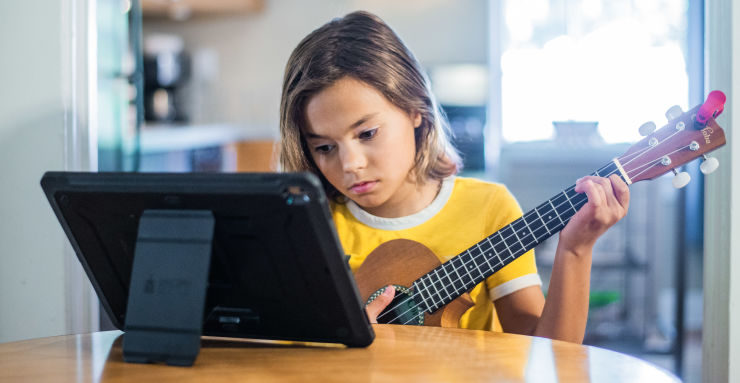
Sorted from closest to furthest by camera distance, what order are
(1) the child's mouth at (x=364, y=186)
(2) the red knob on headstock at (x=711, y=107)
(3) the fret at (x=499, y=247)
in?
1. (2) the red knob on headstock at (x=711, y=107)
2. (3) the fret at (x=499, y=247)
3. (1) the child's mouth at (x=364, y=186)

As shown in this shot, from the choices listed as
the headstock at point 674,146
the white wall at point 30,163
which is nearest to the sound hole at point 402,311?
the headstock at point 674,146

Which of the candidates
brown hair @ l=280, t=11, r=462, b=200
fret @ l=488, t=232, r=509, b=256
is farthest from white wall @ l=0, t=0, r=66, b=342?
fret @ l=488, t=232, r=509, b=256

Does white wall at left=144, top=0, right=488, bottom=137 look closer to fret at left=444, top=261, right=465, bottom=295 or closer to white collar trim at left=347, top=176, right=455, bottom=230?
white collar trim at left=347, top=176, right=455, bottom=230

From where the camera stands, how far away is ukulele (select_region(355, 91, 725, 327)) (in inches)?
40.3

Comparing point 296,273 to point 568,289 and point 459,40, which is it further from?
point 459,40

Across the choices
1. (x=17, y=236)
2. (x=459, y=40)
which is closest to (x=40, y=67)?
(x=17, y=236)

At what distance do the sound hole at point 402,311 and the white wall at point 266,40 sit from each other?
365 centimetres

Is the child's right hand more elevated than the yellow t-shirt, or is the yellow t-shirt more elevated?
the yellow t-shirt

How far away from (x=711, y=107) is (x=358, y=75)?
54cm

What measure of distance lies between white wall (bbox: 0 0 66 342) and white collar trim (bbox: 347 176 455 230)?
57 centimetres

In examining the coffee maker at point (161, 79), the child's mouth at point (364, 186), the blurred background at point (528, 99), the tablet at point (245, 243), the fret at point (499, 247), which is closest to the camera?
the tablet at point (245, 243)

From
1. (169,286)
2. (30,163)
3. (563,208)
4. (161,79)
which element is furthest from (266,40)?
(169,286)

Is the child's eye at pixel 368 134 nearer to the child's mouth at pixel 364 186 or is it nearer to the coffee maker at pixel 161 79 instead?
the child's mouth at pixel 364 186

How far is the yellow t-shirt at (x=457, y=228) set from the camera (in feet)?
4.15
